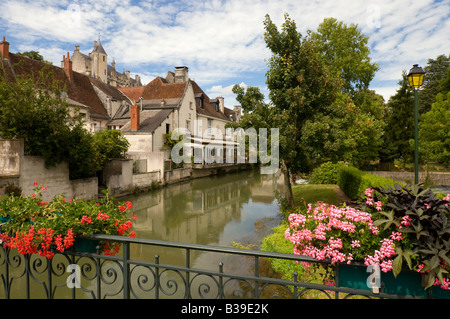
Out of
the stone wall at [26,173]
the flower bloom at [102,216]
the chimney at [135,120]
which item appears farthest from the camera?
the chimney at [135,120]

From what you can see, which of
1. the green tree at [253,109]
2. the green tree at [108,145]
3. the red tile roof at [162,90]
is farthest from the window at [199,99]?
the green tree at [253,109]

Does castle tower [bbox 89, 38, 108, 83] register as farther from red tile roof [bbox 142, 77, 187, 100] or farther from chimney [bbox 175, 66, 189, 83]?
red tile roof [bbox 142, 77, 187, 100]

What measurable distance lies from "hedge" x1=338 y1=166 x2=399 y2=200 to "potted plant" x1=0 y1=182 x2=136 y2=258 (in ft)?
36.0

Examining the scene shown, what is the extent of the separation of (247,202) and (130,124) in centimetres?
1673

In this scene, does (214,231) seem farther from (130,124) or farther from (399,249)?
(130,124)

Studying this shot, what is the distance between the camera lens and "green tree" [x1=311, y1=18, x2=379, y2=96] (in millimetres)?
27219

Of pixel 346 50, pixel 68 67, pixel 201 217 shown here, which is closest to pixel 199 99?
pixel 68 67

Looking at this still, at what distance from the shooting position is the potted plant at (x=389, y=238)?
2250 millimetres

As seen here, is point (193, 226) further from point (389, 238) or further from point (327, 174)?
point (327, 174)

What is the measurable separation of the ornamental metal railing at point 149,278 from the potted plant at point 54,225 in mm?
151

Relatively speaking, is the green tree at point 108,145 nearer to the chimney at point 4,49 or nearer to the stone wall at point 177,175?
the stone wall at point 177,175

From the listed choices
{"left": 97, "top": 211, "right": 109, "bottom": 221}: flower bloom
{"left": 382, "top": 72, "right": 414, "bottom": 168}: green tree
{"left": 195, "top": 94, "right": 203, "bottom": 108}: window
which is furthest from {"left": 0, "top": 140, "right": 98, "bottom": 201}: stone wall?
{"left": 382, "top": 72, "right": 414, "bottom": 168}: green tree

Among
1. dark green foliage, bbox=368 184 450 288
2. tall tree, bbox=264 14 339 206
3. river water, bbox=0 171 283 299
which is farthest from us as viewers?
tall tree, bbox=264 14 339 206
